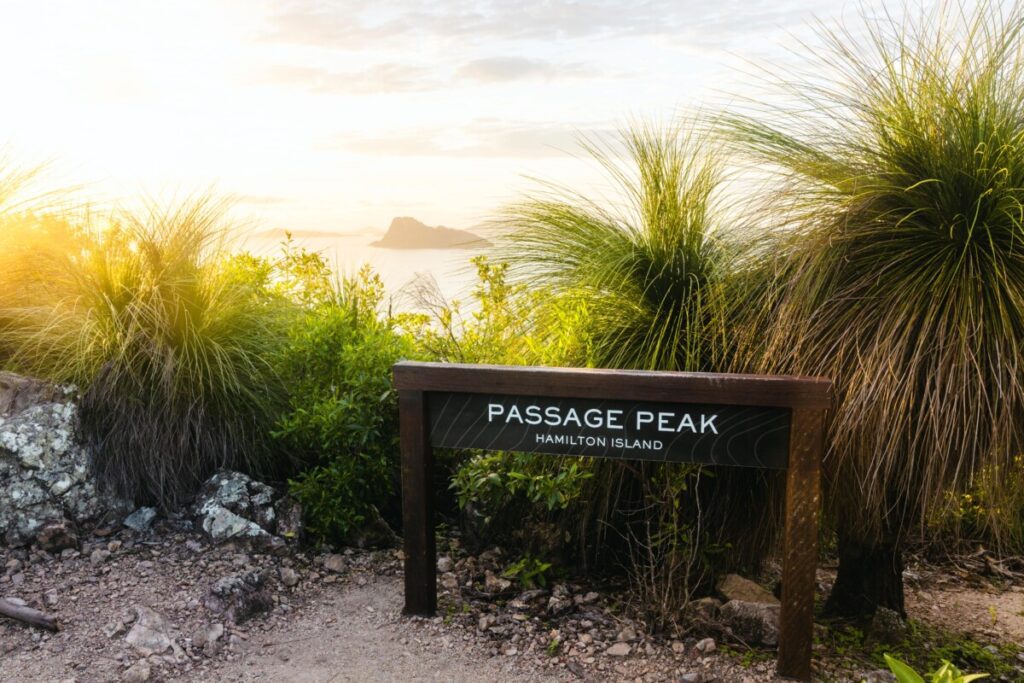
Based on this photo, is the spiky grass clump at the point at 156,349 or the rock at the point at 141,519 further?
the spiky grass clump at the point at 156,349

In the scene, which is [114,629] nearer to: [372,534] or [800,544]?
[372,534]

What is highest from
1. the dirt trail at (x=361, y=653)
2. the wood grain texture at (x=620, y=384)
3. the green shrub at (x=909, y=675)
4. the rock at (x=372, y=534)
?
the wood grain texture at (x=620, y=384)

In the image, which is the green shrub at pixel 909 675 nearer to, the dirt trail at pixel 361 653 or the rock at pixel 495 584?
the dirt trail at pixel 361 653

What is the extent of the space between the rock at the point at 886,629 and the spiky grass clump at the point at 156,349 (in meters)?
3.00

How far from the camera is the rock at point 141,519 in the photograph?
14.3 feet

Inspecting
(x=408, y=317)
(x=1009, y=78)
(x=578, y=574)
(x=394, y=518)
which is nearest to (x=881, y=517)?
(x=578, y=574)

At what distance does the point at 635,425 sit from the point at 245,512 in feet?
6.65

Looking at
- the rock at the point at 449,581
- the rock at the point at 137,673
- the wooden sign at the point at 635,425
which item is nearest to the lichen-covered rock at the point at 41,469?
the rock at the point at 137,673

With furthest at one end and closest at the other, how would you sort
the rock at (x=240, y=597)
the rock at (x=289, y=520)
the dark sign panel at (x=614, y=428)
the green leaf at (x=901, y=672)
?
the rock at (x=289, y=520) < the rock at (x=240, y=597) < the dark sign panel at (x=614, y=428) < the green leaf at (x=901, y=672)

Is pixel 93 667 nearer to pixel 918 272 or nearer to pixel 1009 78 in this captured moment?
pixel 918 272

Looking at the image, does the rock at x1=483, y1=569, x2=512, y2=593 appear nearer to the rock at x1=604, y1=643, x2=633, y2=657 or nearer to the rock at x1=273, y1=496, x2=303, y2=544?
the rock at x1=604, y1=643, x2=633, y2=657

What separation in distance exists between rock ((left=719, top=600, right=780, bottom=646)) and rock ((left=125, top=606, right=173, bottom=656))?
2156 mm

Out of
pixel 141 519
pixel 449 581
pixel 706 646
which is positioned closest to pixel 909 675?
pixel 706 646

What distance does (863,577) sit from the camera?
3.93 metres
